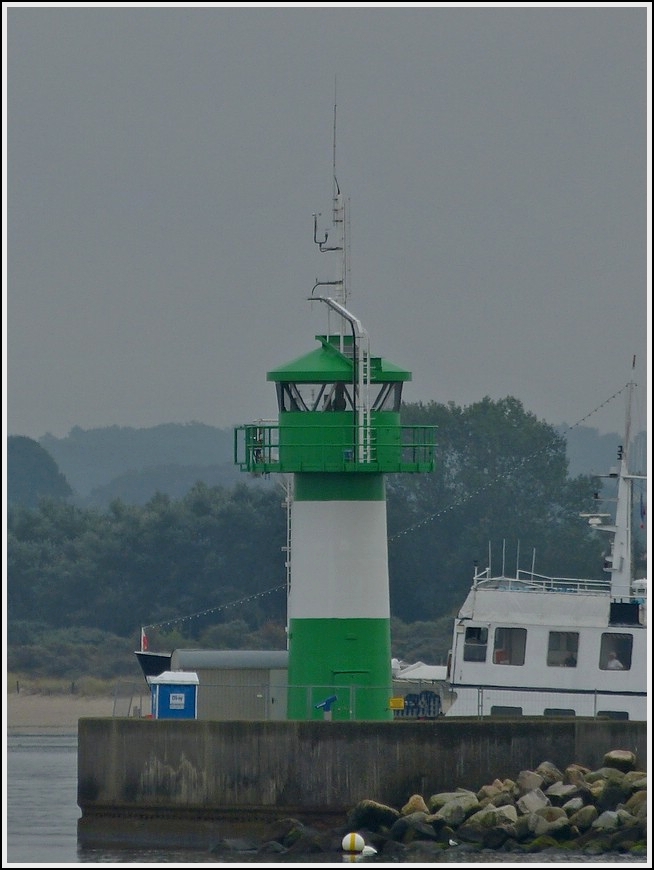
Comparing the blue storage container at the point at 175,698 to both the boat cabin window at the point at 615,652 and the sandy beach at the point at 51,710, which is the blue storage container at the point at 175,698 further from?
the sandy beach at the point at 51,710

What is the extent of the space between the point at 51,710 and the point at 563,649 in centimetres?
3821

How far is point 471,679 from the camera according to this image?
4122 cm

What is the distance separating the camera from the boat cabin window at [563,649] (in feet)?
135

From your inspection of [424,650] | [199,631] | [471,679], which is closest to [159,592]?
[199,631]

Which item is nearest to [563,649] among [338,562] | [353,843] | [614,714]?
[614,714]

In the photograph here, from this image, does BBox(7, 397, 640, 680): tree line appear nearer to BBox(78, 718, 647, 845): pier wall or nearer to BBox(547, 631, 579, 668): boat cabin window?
BBox(547, 631, 579, 668): boat cabin window

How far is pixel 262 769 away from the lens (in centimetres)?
3647

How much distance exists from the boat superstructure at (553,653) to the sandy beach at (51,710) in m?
35.0

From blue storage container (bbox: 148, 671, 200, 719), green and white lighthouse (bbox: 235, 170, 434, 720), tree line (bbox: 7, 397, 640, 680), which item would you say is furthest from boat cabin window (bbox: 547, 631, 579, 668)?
tree line (bbox: 7, 397, 640, 680)

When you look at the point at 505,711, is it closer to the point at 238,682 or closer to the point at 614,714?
the point at 614,714

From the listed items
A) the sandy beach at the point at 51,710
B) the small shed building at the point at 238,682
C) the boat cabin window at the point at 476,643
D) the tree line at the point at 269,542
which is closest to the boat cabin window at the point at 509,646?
the boat cabin window at the point at 476,643

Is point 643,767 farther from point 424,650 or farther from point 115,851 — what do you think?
point 424,650

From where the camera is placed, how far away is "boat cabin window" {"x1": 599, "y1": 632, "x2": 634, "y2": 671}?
134 feet

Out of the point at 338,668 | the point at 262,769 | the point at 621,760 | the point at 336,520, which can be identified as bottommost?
the point at 262,769
